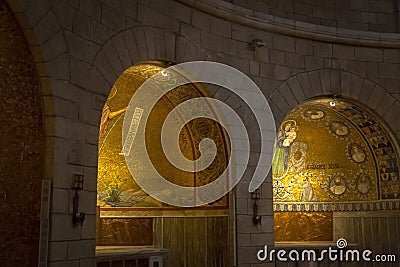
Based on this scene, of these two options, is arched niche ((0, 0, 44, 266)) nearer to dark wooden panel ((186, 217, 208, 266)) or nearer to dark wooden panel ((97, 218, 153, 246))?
dark wooden panel ((97, 218, 153, 246))

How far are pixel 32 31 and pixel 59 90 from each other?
691 millimetres

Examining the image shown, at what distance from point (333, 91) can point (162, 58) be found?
134 inches

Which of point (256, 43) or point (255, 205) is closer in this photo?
point (255, 205)

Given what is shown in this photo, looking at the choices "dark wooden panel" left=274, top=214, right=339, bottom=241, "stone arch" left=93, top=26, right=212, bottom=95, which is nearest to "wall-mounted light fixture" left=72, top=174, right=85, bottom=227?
"stone arch" left=93, top=26, right=212, bottom=95

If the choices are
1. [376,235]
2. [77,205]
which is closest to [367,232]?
[376,235]

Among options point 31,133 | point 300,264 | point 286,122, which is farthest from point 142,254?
point 286,122

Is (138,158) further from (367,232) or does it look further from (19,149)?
(367,232)

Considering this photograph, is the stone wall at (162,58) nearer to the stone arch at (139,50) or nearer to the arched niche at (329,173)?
the stone arch at (139,50)

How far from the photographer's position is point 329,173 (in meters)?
10.9

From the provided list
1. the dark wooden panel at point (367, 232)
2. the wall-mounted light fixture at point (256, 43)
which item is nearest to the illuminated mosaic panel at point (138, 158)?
the wall-mounted light fixture at point (256, 43)

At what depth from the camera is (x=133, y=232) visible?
31.0ft

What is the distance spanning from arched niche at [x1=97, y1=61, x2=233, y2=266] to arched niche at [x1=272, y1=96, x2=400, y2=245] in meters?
2.28

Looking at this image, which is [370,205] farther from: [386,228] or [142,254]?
[142,254]

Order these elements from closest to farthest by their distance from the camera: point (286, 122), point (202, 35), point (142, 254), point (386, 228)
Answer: point (142, 254) < point (202, 35) < point (386, 228) < point (286, 122)
